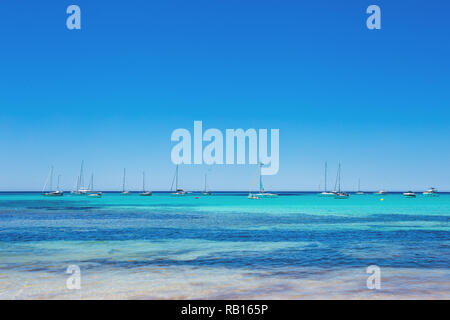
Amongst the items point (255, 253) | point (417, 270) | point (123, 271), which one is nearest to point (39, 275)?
point (123, 271)

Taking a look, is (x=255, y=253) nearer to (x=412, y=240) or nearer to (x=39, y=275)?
(x=39, y=275)

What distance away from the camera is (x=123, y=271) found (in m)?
18.2

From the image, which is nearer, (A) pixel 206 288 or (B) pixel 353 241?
(A) pixel 206 288

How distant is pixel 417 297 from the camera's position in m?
13.7

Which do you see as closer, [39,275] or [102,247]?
[39,275]

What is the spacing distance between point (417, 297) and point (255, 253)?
36.5ft

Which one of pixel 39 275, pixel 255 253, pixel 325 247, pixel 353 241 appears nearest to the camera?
pixel 39 275
